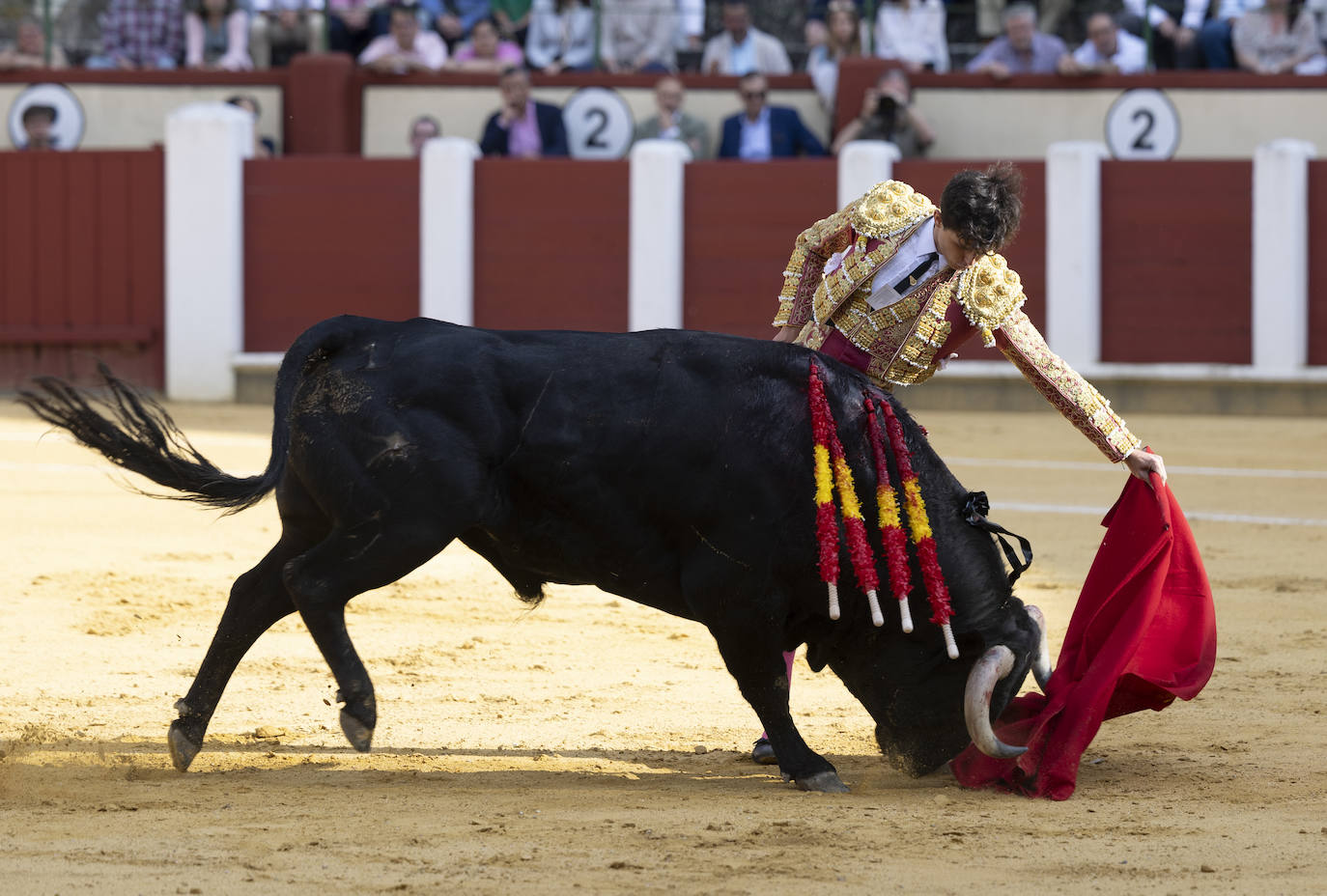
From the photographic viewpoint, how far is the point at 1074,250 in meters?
9.45

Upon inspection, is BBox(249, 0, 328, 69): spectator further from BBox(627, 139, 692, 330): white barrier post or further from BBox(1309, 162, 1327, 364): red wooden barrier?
BBox(1309, 162, 1327, 364): red wooden barrier

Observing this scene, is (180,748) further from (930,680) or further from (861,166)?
(861,166)

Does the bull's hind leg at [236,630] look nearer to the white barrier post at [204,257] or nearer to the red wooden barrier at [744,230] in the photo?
the red wooden barrier at [744,230]

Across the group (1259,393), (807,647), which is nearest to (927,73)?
(1259,393)

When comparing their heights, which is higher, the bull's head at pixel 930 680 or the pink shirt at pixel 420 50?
the pink shirt at pixel 420 50

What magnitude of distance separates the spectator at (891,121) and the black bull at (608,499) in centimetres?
678

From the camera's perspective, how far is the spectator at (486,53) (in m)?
10.2

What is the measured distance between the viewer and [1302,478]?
696 cm

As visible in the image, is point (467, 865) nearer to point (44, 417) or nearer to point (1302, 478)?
point (44, 417)

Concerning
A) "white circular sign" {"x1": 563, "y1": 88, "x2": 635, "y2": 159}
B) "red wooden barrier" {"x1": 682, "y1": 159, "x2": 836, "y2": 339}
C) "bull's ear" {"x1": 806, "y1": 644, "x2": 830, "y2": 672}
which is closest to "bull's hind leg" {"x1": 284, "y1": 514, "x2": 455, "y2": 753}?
"bull's ear" {"x1": 806, "y1": 644, "x2": 830, "y2": 672}

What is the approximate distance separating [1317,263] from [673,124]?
350 centimetres

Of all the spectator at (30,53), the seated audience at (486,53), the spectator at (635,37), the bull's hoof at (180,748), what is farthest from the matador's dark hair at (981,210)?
the spectator at (30,53)

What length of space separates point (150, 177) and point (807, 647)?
25.1 feet

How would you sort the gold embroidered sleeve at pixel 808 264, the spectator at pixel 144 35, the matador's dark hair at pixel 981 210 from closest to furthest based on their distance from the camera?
the matador's dark hair at pixel 981 210
the gold embroidered sleeve at pixel 808 264
the spectator at pixel 144 35
